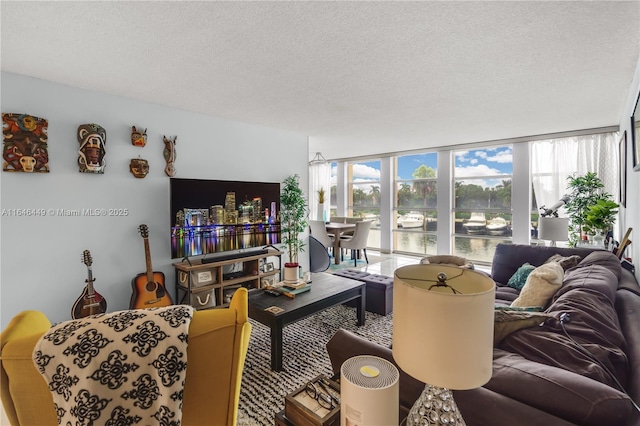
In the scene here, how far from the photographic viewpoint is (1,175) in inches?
102

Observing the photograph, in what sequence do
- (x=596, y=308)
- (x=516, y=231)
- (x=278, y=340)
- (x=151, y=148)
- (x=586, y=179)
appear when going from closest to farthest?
(x=596, y=308) → (x=278, y=340) → (x=151, y=148) → (x=586, y=179) → (x=516, y=231)

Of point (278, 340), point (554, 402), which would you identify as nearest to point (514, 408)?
point (554, 402)

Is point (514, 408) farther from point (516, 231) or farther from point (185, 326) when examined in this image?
point (516, 231)

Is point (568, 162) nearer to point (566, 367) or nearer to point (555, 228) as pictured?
point (555, 228)

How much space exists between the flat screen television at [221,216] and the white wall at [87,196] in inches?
9.4

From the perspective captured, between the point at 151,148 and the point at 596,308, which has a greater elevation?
the point at 151,148

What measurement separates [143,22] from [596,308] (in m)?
2.86

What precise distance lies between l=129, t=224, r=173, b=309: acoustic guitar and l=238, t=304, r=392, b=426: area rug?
105 centimetres

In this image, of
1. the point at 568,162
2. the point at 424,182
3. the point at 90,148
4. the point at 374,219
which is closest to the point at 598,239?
the point at 568,162

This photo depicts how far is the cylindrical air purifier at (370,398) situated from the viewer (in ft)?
2.82

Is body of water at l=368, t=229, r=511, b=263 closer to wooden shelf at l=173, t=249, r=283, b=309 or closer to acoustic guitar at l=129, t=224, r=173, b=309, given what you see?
wooden shelf at l=173, t=249, r=283, b=309

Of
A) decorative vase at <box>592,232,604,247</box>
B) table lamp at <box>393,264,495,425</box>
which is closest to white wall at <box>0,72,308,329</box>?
table lamp at <box>393,264,495,425</box>

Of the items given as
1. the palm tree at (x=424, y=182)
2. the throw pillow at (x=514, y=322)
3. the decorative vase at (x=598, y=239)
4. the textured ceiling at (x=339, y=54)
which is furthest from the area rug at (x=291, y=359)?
the palm tree at (x=424, y=182)

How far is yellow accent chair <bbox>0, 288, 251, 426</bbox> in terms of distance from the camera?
2.93ft
